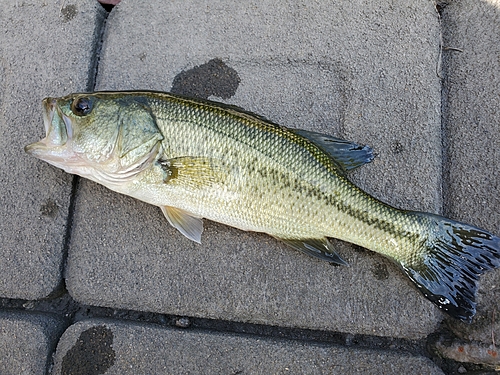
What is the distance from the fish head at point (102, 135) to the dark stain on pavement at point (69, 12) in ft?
3.44

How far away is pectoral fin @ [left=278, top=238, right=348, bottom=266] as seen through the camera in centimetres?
232

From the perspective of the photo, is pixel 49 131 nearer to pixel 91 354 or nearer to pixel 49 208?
pixel 49 208

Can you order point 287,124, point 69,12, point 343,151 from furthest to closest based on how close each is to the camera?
point 69,12 → point 287,124 → point 343,151

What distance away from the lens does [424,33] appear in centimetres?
284

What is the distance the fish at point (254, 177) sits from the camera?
7.35ft

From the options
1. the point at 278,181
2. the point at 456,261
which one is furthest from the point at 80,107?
the point at 456,261

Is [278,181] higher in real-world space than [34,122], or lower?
higher

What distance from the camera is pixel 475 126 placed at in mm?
2709

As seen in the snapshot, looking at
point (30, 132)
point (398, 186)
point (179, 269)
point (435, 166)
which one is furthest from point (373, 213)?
point (30, 132)

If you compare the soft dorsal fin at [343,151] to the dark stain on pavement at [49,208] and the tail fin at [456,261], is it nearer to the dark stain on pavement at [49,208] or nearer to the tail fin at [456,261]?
the tail fin at [456,261]

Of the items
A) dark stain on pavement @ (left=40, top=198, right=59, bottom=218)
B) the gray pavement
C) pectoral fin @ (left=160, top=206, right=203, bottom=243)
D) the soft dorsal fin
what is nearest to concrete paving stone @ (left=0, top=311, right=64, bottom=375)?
the gray pavement

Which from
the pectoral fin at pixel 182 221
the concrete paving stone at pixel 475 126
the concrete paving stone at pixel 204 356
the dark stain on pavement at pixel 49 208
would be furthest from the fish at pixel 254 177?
the concrete paving stone at pixel 204 356

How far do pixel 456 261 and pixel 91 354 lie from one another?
7.44ft

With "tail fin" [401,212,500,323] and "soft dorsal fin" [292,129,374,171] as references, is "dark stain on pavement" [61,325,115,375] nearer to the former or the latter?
"soft dorsal fin" [292,129,374,171]
